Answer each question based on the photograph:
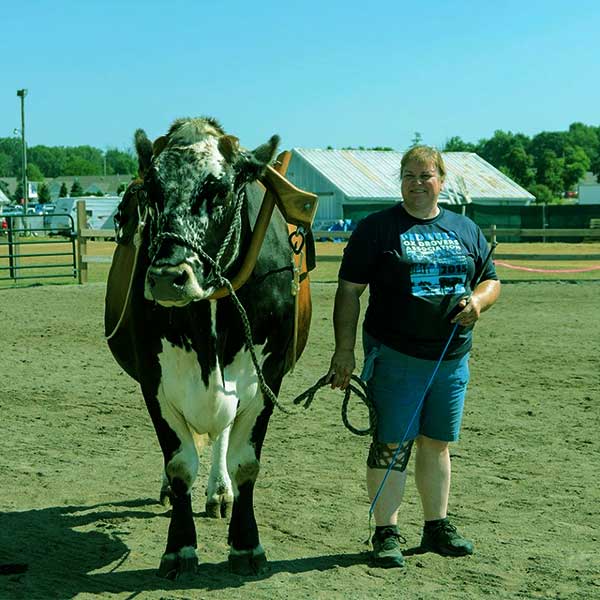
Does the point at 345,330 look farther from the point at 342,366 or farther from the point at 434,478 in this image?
the point at 434,478

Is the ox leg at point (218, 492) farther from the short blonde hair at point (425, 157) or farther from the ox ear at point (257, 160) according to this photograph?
the short blonde hair at point (425, 157)

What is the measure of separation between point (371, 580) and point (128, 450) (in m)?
2.77

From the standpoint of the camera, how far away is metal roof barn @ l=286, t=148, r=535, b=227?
54497 mm

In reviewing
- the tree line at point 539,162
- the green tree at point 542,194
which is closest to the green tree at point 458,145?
the tree line at point 539,162

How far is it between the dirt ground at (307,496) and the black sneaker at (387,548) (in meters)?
0.05

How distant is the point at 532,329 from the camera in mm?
12250

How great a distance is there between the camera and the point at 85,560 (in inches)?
178

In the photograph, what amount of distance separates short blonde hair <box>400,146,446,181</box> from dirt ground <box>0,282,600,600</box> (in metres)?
1.82

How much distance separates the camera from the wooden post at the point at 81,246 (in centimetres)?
1895

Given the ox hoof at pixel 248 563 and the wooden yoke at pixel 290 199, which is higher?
the wooden yoke at pixel 290 199

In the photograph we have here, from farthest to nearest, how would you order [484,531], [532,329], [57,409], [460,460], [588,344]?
[532,329] < [588,344] < [57,409] < [460,460] < [484,531]

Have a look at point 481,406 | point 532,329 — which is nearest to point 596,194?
point 532,329

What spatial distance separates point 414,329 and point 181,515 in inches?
54.2

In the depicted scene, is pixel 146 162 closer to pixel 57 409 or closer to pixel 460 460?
pixel 460 460
